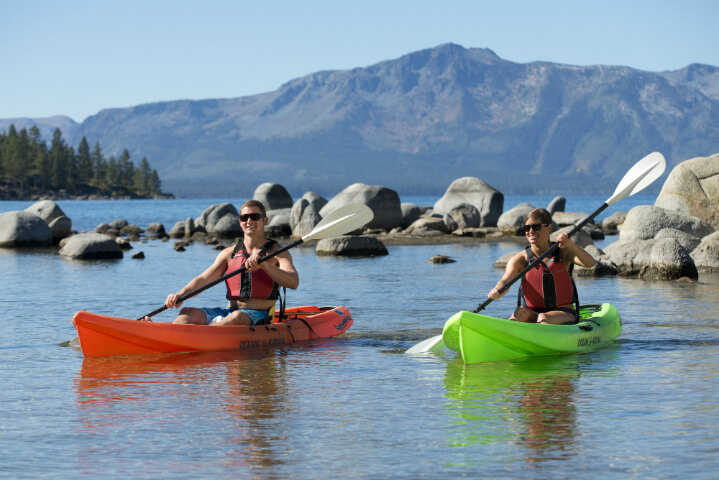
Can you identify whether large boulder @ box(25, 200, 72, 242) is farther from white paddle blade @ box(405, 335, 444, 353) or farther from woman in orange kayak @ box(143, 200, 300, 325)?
white paddle blade @ box(405, 335, 444, 353)

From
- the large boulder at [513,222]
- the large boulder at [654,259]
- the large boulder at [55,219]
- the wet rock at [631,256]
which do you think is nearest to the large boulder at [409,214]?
the large boulder at [513,222]

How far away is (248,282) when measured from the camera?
1052cm

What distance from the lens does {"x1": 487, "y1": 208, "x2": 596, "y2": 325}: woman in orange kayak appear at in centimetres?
1005

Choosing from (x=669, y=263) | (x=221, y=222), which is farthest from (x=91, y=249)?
(x=669, y=263)

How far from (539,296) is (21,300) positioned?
10.7 metres

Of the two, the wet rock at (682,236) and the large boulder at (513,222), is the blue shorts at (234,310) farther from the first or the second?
the large boulder at (513,222)

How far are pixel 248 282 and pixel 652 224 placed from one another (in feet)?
48.1

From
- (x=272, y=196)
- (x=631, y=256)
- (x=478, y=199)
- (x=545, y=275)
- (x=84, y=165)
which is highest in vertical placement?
(x=84, y=165)

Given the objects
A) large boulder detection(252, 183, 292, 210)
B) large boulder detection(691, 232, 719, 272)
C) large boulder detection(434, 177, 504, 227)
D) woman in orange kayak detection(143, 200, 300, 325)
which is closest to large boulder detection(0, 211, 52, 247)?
large boulder detection(252, 183, 292, 210)

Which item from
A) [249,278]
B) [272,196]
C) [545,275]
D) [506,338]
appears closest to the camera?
[506,338]

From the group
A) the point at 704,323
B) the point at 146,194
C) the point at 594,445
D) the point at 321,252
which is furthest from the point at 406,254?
Answer: the point at 146,194

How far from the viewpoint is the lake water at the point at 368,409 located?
609cm

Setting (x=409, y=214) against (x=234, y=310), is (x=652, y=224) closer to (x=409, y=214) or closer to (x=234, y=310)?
(x=234, y=310)

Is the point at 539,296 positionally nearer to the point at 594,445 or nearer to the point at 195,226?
the point at 594,445
